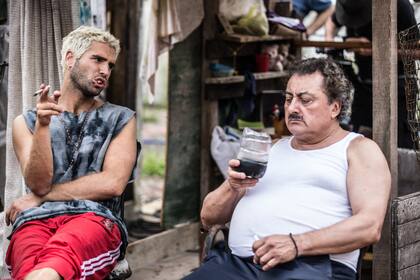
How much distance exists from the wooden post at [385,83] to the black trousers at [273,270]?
56 centimetres

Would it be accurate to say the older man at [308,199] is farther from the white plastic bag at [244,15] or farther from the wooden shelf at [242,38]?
the white plastic bag at [244,15]

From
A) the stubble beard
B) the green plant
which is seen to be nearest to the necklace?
the stubble beard

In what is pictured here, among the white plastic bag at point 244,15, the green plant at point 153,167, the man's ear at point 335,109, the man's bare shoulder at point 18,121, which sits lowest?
the green plant at point 153,167

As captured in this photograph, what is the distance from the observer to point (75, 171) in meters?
3.93

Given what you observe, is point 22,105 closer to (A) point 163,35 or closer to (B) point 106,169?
(B) point 106,169

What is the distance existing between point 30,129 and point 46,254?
0.74 meters

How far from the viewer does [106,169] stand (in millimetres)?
3857

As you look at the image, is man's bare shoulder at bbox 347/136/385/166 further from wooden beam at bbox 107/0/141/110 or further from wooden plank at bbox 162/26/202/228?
wooden beam at bbox 107/0/141/110

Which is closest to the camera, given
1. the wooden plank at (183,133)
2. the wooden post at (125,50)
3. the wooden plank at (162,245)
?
the wooden plank at (162,245)

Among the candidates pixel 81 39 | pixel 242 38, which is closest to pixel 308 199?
pixel 81 39

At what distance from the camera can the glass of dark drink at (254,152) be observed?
10.8 ft

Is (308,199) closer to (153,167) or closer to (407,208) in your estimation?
(407,208)

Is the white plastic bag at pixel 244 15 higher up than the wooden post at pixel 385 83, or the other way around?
the white plastic bag at pixel 244 15

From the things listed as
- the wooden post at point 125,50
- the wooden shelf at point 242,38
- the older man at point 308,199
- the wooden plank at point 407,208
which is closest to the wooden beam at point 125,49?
the wooden post at point 125,50
